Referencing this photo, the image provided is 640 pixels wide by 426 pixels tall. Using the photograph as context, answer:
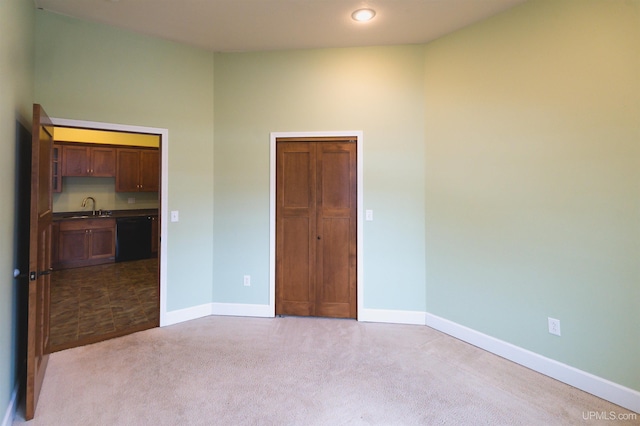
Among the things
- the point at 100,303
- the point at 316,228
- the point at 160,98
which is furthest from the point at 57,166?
the point at 316,228

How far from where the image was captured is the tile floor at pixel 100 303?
117 inches

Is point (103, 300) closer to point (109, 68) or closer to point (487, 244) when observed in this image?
point (109, 68)

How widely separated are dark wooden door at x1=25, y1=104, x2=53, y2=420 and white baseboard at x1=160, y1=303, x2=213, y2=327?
106 centimetres

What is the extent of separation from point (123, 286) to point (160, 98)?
2970 mm

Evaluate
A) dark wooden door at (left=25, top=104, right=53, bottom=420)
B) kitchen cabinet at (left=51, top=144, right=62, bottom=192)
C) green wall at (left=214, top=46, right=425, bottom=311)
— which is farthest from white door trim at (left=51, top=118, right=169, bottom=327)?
kitchen cabinet at (left=51, top=144, right=62, bottom=192)

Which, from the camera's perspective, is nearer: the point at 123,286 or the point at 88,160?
the point at 123,286

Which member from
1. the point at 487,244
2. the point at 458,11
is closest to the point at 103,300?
the point at 487,244

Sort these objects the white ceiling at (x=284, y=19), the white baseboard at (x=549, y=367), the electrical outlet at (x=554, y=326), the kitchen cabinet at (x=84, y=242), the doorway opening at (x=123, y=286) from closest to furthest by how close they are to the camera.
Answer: the white baseboard at (x=549, y=367) → the electrical outlet at (x=554, y=326) → the white ceiling at (x=284, y=19) → the doorway opening at (x=123, y=286) → the kitchen cabinet at (x=84, y=242)

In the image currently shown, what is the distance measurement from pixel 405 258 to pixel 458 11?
2.38 metres

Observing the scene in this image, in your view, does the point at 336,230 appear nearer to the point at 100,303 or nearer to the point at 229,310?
the point at 229,310

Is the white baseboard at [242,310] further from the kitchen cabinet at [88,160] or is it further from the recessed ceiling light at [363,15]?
the kitchen cabinet at [88,160]

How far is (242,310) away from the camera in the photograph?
135 inches

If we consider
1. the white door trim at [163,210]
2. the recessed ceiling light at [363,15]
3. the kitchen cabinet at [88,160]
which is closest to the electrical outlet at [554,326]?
the recessed ceiling light at [363,15]

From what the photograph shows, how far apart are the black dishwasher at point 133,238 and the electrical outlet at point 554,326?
658 centimetres
